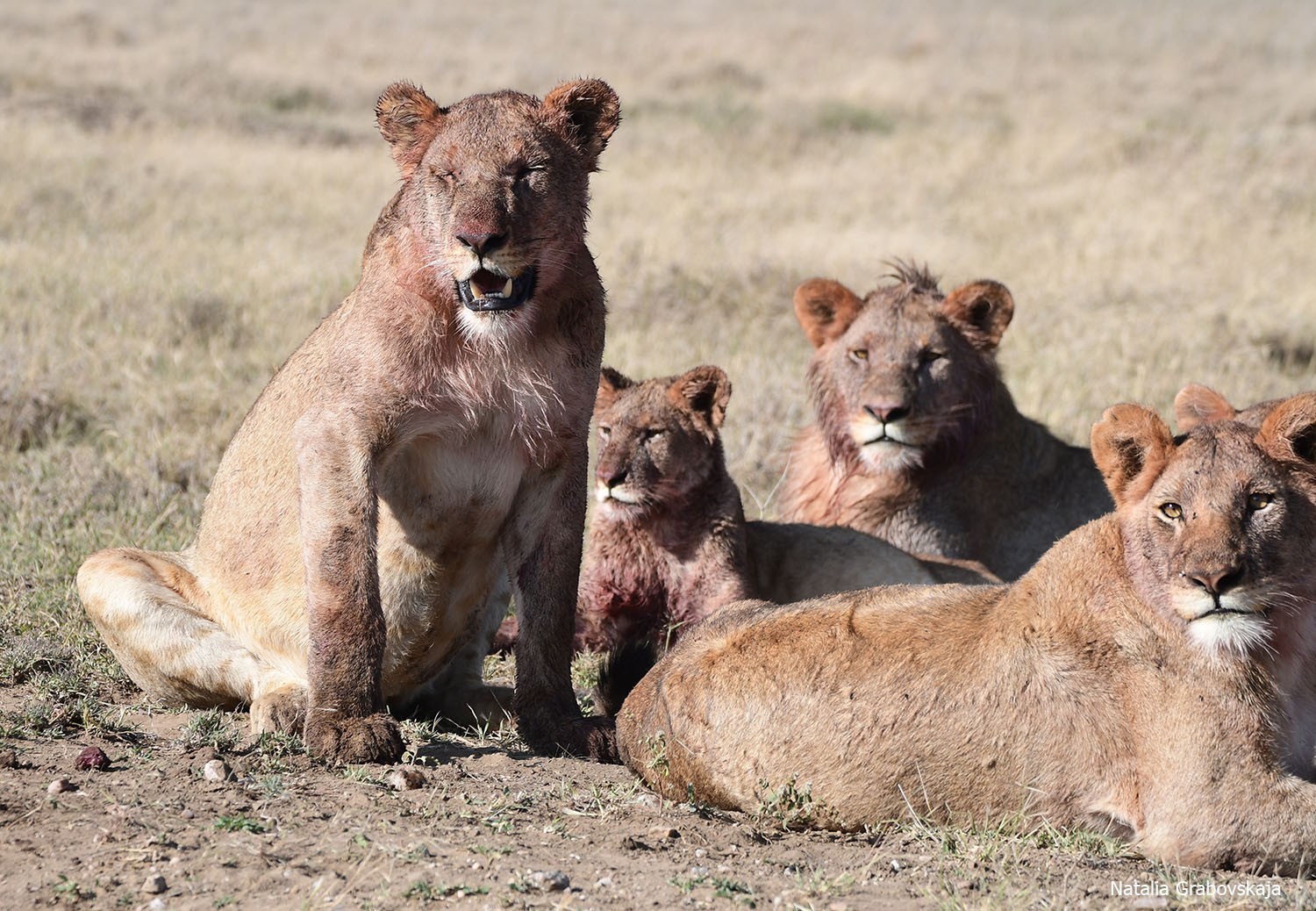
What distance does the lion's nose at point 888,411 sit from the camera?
6707mm

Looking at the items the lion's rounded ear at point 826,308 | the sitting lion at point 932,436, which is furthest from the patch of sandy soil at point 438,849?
the lion's rounded ear at point 826,308

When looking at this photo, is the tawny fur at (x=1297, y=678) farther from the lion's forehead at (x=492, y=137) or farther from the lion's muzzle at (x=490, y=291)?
the lion's forehead at (x=492, y=137)

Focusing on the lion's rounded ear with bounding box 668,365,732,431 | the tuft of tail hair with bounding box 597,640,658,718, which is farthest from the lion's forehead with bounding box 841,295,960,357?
the tuft of tail hair with bounding box 597,640,658,718

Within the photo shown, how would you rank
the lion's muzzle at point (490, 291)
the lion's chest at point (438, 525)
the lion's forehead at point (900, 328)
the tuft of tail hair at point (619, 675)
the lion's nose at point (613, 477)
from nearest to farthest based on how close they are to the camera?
the lion's muzzle at point (490, 291)
the lion's chest at point (438, 525)
the tuft of tail hair at point (619, 675)
the lion's nose at point (613, 477)
the lion's forehead at point (900, 328)

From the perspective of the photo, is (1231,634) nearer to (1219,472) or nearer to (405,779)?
(1219,472)

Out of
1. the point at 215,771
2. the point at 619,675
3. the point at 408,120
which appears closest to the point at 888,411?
the point at 619,675

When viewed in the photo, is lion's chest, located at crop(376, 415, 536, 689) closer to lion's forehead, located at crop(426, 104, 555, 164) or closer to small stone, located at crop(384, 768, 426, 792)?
small stone, located at crop(384, 768, 426, 792)

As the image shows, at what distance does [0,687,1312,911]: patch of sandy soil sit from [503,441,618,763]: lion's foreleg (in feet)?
0.84

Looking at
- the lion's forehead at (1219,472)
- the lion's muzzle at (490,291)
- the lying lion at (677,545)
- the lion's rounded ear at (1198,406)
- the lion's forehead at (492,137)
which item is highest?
the lion's forehead at (492,137)

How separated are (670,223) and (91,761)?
1133cm

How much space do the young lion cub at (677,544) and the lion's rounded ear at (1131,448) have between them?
6.67ft

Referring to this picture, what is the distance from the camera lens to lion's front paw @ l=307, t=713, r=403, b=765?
4.60 metres

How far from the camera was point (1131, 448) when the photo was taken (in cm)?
438

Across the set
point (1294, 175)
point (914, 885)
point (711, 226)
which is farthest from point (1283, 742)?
point (1294, 175)
